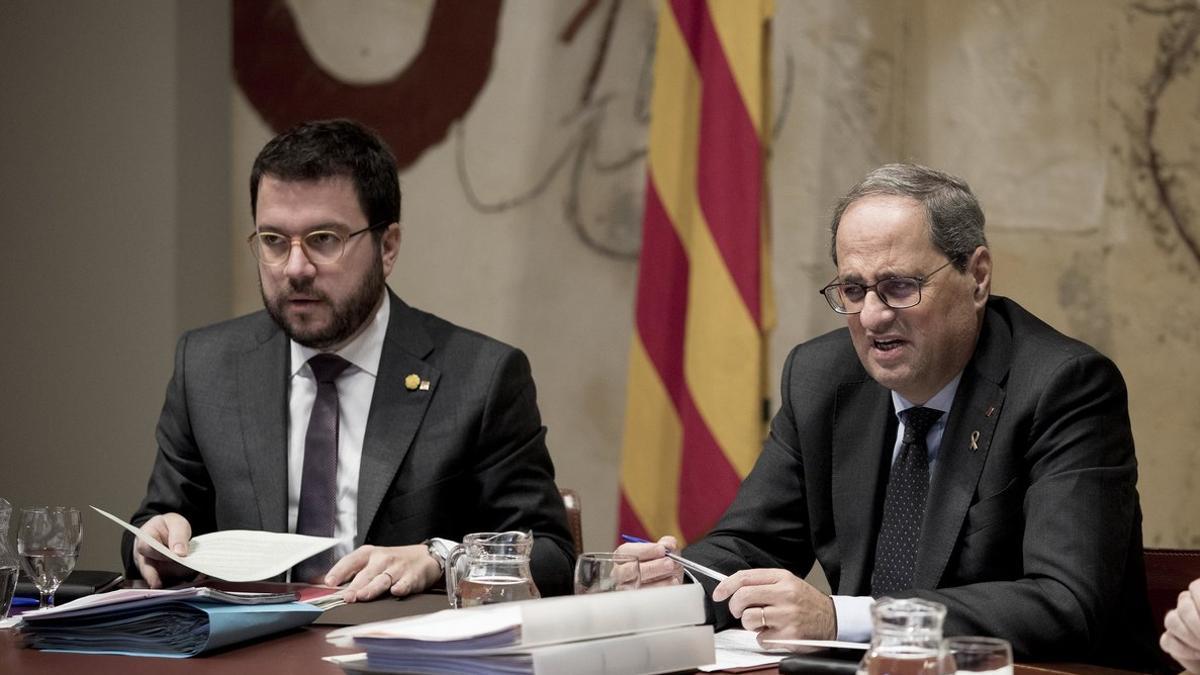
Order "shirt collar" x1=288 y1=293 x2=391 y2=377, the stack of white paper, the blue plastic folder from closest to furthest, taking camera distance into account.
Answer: the stack of white paper → the blue plastic folder → "shirt collar" x1=288 y1=293 x2=391 y2=377

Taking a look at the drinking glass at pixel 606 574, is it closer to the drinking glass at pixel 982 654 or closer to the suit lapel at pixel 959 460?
the drinking glass at pixel 982 654

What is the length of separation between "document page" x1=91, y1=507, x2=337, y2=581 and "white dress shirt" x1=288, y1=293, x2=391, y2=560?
1.13 feet

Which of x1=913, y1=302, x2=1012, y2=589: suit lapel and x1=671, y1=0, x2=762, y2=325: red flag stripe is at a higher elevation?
x1=671, y1=0, x2=762, y2=325: red flag stripe

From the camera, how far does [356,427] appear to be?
2.98 metres

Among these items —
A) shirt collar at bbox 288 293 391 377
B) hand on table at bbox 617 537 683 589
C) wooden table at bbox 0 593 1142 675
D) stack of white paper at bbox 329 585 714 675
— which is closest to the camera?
stack of white paper at bbox 329 585 714 675

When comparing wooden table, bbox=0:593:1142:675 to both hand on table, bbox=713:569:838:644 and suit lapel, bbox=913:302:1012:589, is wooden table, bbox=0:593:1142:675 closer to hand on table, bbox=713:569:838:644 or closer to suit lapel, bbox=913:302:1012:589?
hand on table, bbox=713:569:838:644

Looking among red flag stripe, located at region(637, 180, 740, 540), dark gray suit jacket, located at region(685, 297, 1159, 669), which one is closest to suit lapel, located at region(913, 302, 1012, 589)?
dark gray suit jacket, located at region(685, 297, 1159, 669)

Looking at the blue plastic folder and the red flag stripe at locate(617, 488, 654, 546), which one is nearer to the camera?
the blue plastic folder

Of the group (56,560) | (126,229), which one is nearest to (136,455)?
(126,229)

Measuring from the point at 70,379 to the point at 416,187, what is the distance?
4.13ft

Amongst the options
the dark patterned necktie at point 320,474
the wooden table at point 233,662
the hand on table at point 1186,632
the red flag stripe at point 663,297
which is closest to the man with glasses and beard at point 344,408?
the dark patterned necktie at point 320,474

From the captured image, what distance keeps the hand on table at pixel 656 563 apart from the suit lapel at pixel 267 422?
953 mm

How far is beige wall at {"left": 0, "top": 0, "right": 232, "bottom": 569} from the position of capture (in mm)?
4379

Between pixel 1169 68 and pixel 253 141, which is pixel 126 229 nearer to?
pixel 253 141
